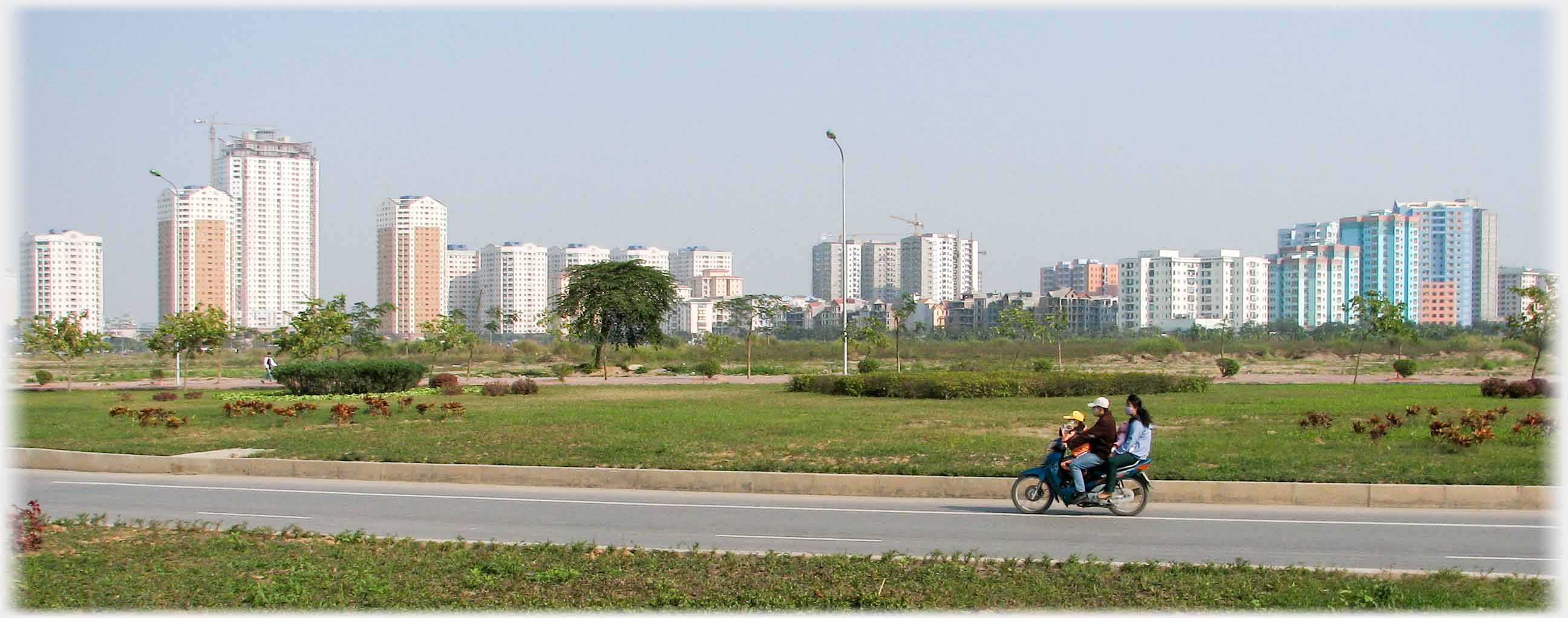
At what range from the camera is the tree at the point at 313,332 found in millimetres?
41375

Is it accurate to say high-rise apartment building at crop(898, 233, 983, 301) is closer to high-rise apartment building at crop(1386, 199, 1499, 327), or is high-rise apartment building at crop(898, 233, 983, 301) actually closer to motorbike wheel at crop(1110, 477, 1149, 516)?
high-rise apartment building at crop(1386, 199, 1499, 327)

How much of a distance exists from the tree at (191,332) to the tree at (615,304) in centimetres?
1758

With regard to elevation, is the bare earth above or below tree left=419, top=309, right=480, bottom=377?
below

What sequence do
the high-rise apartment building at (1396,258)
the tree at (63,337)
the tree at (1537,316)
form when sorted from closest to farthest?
the tree at (1537,316), the tree at (63,337), the high-rise apartment building at (1396,258)

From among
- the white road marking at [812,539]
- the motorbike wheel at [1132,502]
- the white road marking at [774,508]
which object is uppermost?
the motorbike wheel at [1132,502]

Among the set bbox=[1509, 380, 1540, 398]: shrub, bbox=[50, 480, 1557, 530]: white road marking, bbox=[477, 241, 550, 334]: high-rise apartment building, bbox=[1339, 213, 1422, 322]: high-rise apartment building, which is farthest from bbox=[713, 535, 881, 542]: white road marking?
bbox=[477, 241, 550, 334]: high-rise apartment building

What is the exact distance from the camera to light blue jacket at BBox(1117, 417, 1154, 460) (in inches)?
501

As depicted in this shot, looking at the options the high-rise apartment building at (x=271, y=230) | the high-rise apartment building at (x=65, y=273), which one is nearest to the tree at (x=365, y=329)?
the high-rise apartment building at (x=65, y=273)

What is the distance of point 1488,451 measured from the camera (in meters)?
16.6

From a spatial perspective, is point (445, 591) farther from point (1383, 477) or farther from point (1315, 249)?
point (1315, 249)

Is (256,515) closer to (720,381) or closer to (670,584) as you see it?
(670,584)

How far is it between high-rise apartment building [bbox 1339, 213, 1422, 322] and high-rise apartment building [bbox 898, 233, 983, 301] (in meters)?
58.5

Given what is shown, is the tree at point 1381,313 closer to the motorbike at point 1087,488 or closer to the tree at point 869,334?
the tree at point 869,334

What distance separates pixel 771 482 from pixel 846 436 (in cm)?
524
